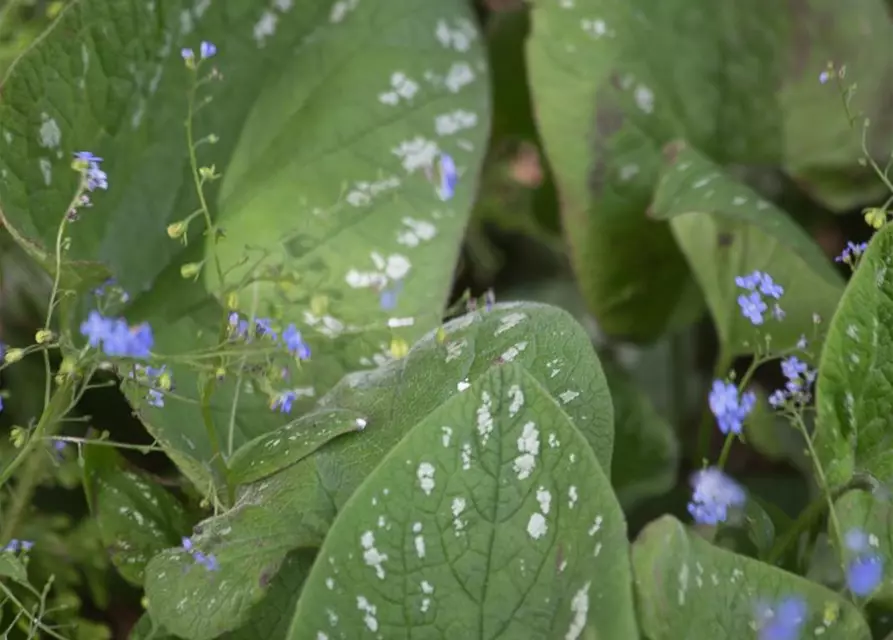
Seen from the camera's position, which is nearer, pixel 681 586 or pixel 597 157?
pixel 681 586

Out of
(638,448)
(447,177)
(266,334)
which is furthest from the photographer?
(638,448)

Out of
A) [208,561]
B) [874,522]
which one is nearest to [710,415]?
[874,522]

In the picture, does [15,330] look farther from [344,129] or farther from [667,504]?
[667,504]

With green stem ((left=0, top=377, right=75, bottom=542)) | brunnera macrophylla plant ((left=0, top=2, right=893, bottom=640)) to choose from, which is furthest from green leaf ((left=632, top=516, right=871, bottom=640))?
green stem ((left=0, top=377, right=75, bottom=542))

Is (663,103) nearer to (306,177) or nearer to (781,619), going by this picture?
(306,177)

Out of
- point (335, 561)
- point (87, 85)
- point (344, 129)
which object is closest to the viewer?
point (335, 561)

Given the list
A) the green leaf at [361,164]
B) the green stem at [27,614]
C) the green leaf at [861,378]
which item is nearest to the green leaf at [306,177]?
the green leaf at [361,164]

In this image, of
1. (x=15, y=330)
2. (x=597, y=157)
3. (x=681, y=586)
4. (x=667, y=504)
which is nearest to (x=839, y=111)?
(x=597, y=157)
